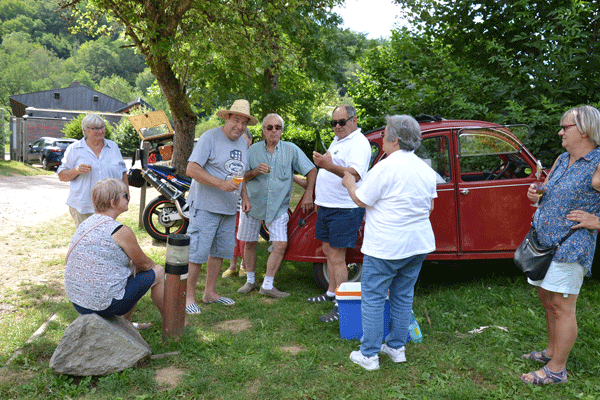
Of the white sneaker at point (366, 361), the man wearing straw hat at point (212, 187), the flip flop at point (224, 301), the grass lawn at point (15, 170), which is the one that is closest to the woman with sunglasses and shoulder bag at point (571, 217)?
the white sneaker at point (366, 361)

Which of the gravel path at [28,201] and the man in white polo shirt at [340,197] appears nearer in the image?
the man in white polo shirt at [340,197]

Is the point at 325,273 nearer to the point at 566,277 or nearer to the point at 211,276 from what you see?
the point at 211,276

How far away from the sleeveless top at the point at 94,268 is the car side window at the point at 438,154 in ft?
10.6

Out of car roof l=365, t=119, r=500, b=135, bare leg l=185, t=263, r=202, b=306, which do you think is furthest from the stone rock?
car roof l=365, t=119, r=500, b=135

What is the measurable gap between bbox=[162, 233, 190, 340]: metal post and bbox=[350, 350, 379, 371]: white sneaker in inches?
58.3

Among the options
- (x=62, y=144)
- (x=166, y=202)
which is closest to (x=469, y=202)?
(x=166, y=202)

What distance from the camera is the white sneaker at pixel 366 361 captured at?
3.42m

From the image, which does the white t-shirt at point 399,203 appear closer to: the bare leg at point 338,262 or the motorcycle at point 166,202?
the bare leg at point 338,262

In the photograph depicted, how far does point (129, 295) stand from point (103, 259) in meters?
0.33

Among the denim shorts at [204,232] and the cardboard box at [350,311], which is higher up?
the denim shorts at [204,232]

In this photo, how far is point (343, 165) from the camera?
435 cm

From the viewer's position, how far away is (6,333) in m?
4.04

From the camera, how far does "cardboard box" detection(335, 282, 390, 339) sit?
3905 mm

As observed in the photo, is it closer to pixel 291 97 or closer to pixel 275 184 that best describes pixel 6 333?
pixel 275 184
